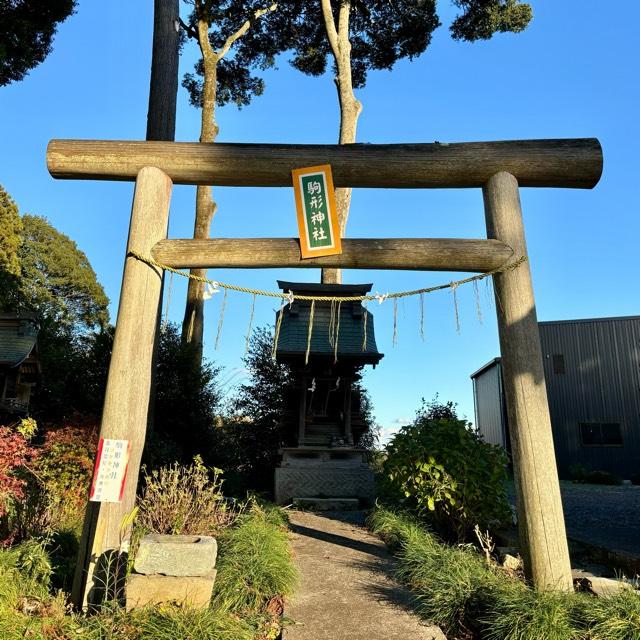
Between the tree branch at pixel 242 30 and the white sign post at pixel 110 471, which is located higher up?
the tree branch at pixel 242 30

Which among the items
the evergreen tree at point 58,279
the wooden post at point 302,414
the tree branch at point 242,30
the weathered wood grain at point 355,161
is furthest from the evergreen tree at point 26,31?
the evergreen tree at point 58,279

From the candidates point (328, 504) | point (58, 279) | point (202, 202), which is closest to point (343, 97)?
point (202, 202)

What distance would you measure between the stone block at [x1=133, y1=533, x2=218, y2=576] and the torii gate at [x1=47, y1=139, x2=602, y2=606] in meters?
0.94

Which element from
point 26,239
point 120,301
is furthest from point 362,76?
point 26,239

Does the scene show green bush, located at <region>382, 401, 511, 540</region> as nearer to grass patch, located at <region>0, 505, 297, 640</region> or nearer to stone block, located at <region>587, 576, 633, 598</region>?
stone block, located at <region>587, 576, 633, 598</region>

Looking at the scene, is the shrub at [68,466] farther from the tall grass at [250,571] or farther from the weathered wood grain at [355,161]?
the weathered wood grain at [355,161]

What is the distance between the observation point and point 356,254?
4.93 meters

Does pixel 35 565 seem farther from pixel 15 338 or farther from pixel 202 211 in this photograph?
pixel 15 338

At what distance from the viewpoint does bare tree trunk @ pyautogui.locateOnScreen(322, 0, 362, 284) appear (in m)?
13.8

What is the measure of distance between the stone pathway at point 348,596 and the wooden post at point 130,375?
159cm

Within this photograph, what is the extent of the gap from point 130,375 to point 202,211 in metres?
10.9

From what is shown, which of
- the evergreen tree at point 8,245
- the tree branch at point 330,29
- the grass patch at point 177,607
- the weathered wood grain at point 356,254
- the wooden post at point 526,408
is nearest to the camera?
the grass patch at point 177,607

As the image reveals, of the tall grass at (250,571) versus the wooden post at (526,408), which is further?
the wooden post at (526,408)

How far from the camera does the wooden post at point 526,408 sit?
14.2 ft
